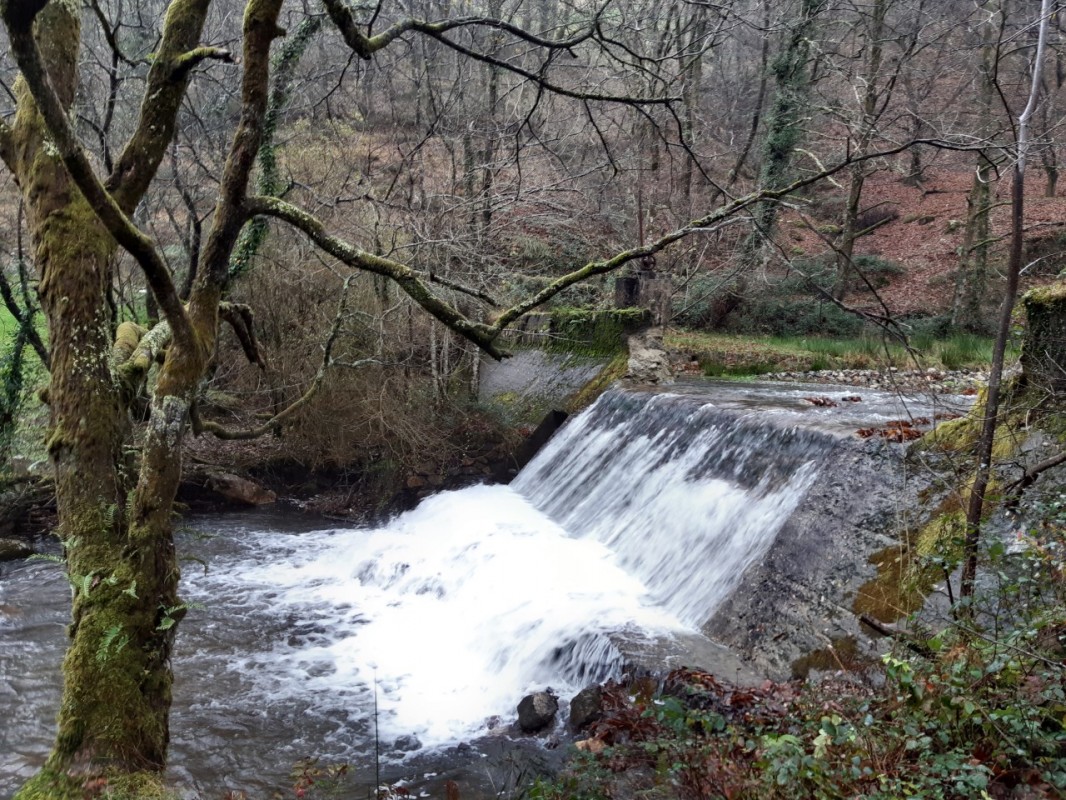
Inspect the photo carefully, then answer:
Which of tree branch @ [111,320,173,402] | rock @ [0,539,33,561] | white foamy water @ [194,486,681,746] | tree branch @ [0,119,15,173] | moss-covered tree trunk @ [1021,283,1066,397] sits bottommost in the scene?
rock @ [0,539,33,561]

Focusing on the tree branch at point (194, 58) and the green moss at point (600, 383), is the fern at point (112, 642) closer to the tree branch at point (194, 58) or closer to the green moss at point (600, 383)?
the tree branch at point (194, 58)

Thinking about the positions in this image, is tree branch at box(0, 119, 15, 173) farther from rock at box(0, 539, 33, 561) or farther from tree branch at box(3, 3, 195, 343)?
rock at box(0, 539, 33, 561)

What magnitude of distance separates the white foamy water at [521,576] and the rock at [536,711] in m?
0.28

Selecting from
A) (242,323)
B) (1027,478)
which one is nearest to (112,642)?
(242,323)

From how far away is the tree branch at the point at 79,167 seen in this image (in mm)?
2324

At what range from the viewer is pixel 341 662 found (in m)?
6.77

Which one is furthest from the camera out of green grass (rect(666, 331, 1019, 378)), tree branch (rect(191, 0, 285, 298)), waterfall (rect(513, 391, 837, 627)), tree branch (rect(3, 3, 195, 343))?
green grass (rect(666, 331, 1019, 378))

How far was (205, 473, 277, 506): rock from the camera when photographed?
1120 cm

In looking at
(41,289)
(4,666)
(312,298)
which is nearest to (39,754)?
(4,666)

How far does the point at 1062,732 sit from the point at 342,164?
443 inches

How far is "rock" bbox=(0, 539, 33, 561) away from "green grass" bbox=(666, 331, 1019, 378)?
11200 millimetres

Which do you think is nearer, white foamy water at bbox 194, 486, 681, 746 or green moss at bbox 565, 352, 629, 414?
white foamy water at bbox 194, 486, 681, 746

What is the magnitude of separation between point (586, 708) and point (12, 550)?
7.49 m

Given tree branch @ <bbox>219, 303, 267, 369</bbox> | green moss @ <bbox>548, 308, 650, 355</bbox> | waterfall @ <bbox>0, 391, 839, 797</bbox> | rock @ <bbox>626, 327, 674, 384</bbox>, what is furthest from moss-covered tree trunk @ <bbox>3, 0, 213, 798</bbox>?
rock @ <bbox>626, 327, 674, 384</bbox>
